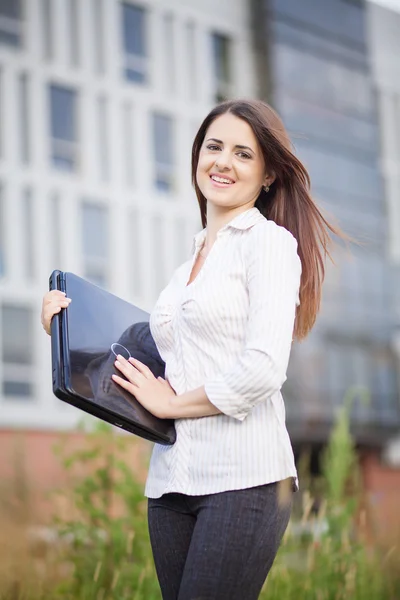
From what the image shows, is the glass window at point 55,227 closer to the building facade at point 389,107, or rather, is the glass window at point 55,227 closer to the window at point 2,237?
the window at point 2,237

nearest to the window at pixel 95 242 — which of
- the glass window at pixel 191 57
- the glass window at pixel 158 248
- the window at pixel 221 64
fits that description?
the glass window at pixel 158 248

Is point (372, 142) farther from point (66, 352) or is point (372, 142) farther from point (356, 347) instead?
point (66, 352)

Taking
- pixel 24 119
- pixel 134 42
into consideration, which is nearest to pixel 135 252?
pixel 24 119

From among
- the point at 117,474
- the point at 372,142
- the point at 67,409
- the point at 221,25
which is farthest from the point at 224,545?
the point at 372,142

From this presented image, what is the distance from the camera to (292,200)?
Result: 2.28m

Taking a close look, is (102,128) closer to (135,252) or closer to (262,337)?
(135,252)

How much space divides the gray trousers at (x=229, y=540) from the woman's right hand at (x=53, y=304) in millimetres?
463

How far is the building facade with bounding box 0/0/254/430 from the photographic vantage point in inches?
790

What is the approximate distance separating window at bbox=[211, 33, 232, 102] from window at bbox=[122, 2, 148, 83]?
193cm

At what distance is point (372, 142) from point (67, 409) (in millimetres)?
10684

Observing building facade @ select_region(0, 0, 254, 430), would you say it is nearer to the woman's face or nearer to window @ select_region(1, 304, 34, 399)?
window @ select_region(1, 304, 34, 399)

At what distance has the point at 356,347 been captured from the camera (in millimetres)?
24609

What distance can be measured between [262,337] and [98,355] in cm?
38

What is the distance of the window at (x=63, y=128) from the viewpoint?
68.6 ft
